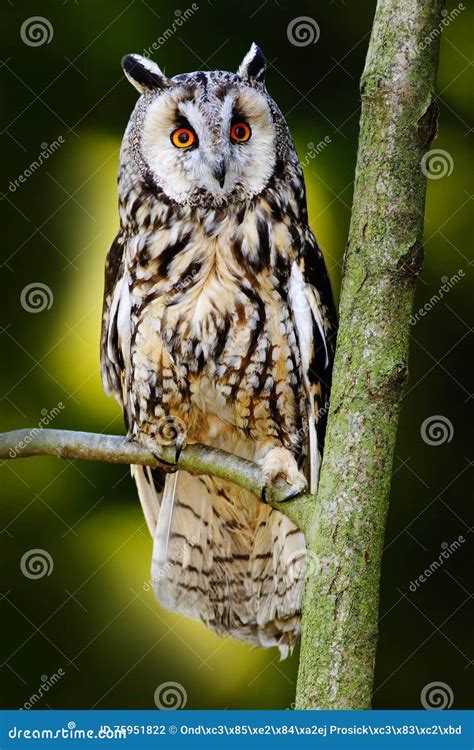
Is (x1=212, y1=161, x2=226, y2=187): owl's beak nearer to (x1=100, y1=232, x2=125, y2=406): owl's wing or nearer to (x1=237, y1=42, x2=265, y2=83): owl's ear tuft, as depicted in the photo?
(x1=237, y1=42, x2=265, y2=83): owl's ear tuft

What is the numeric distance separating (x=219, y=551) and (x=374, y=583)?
123 cm

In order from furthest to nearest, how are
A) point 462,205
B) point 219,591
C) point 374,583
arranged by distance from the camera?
point 462,205 → point 219,591 → point 374,583

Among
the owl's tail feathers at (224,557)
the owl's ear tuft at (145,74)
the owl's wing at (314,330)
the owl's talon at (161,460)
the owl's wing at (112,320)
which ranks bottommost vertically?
the owl's tail feathers at (224,557)

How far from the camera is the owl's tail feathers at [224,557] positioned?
2908mm

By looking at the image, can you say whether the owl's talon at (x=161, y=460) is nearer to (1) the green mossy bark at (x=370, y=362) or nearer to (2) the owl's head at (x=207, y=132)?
(1) the green mossy bark at (x=370, y=362)

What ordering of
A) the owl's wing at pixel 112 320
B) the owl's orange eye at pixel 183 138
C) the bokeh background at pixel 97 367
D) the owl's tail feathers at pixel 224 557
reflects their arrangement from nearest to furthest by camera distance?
the owl's orange eye at pixel 183 138 → the owl's wing at pixel 112 320 → the owl's tail feathers at pixel 224 557 → the bokeh background at pixel 97 367

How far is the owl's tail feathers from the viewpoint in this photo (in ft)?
9.54

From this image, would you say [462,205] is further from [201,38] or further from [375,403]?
[375,403]

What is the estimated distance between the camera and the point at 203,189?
8.35ft

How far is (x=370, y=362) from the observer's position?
6.07 feet

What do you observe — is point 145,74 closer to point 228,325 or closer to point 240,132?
point 240,132

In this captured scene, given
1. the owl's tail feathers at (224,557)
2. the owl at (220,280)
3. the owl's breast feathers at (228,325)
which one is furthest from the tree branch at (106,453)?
the owl's tail feathers at (224,557)
